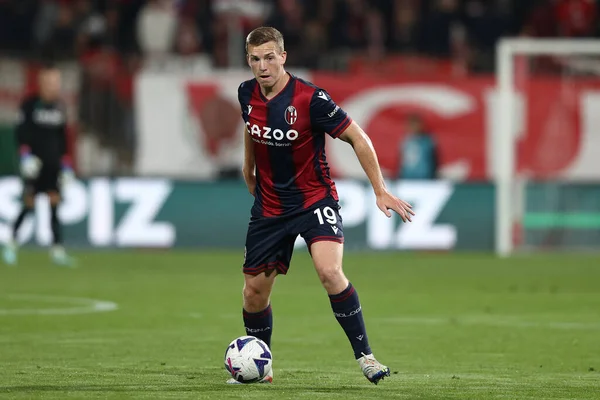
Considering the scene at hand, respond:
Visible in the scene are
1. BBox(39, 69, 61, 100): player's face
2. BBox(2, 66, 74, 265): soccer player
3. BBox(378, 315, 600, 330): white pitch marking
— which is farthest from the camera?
BBox(2, 66, 74, 265): soccer player

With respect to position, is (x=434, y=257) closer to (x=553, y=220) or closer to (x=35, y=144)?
(x=553, y=220)

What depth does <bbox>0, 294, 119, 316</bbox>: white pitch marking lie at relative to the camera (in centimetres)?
1231

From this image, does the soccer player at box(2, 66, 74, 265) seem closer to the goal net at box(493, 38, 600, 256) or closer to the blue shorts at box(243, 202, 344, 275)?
the goal net at box(493, 38, 600, 256)

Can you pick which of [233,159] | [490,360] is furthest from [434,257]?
[490,360]

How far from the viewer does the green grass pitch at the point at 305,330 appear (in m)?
7.66

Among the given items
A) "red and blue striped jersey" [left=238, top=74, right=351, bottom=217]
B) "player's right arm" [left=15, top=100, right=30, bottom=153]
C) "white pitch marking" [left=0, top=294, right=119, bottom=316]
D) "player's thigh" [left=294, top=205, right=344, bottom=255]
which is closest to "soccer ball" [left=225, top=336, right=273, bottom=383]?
"player's thigh" [left=294, top=205, right=344, bottom=255]

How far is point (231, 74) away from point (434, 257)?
4.43 meters

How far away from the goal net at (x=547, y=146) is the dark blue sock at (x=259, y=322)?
12646 millimetres

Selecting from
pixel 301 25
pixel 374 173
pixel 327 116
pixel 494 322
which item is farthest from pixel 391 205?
pixel 301 25

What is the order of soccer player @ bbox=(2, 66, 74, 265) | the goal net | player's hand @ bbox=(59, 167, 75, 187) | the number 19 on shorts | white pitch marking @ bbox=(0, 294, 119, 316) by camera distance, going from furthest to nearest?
the goal net
player's hand @ bbox=(59, 167, 75, 187)
soccer player @ bbox=(2, 66, 74, 265)
white pitch marking @ bbox=(0, 294, 119, 316)
the number 19 on shorts

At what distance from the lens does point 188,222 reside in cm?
2053

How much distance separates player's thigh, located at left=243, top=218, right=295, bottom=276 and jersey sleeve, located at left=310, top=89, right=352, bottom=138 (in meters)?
0.64

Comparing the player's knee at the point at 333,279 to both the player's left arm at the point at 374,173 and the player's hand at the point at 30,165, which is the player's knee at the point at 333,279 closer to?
the player's left arm at the point at 374,173

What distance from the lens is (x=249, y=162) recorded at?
833 centimetres
